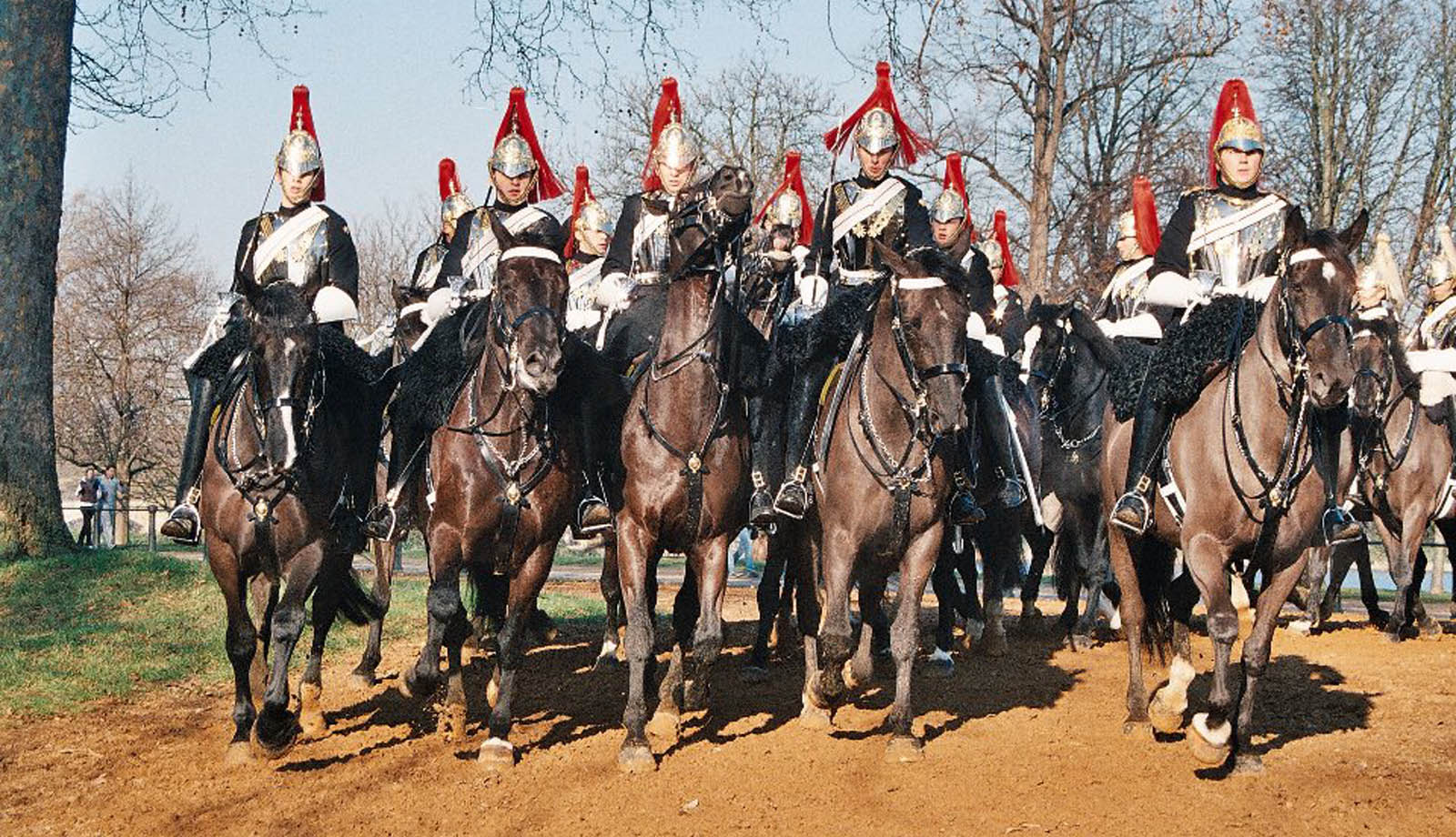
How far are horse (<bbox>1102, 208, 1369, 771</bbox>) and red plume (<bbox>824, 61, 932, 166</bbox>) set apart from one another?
3.52 metres

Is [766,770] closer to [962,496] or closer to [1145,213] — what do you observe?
[962,496]

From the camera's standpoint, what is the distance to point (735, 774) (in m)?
8.13

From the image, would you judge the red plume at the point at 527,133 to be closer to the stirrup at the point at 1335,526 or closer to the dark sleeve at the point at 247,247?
the dark sleeve at the point at 247,247

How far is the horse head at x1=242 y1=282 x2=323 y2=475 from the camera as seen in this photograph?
8.25 meters

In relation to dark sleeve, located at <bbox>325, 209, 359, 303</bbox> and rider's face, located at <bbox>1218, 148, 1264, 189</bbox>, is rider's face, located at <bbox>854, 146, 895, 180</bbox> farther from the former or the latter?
dark sleeve, located at <bbox>325, 209, 359, 303</bbox>

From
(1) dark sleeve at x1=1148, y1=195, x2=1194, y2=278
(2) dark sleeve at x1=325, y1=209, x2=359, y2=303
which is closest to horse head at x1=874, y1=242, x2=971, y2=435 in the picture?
(1) dark sleeve at x1=1148, y1=195, x2=1194, y2=278

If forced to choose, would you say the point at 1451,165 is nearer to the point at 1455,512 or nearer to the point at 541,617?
the point at 1455,512

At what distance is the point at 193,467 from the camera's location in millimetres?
9047

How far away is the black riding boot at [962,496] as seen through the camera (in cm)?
922

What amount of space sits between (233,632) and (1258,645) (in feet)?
19.0

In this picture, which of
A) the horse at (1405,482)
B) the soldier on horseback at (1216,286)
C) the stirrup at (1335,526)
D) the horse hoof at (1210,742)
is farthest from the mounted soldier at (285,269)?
the horse at (1405,482)

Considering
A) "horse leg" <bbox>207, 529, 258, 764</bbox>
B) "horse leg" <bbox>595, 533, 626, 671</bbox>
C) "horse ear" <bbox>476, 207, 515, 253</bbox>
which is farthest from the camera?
"horse leg" <bbox>595, 533, 626, 671</bbox>

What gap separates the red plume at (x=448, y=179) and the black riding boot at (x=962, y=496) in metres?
7.76

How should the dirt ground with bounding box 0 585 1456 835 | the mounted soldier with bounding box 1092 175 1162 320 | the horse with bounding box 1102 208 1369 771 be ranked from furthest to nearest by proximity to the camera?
the mounted soldier with bounding box 1092 175 1162 320 < the horse with bounding box 1102 208 1369 771 < the dirt ground with bounding box 0 585 1456 835
